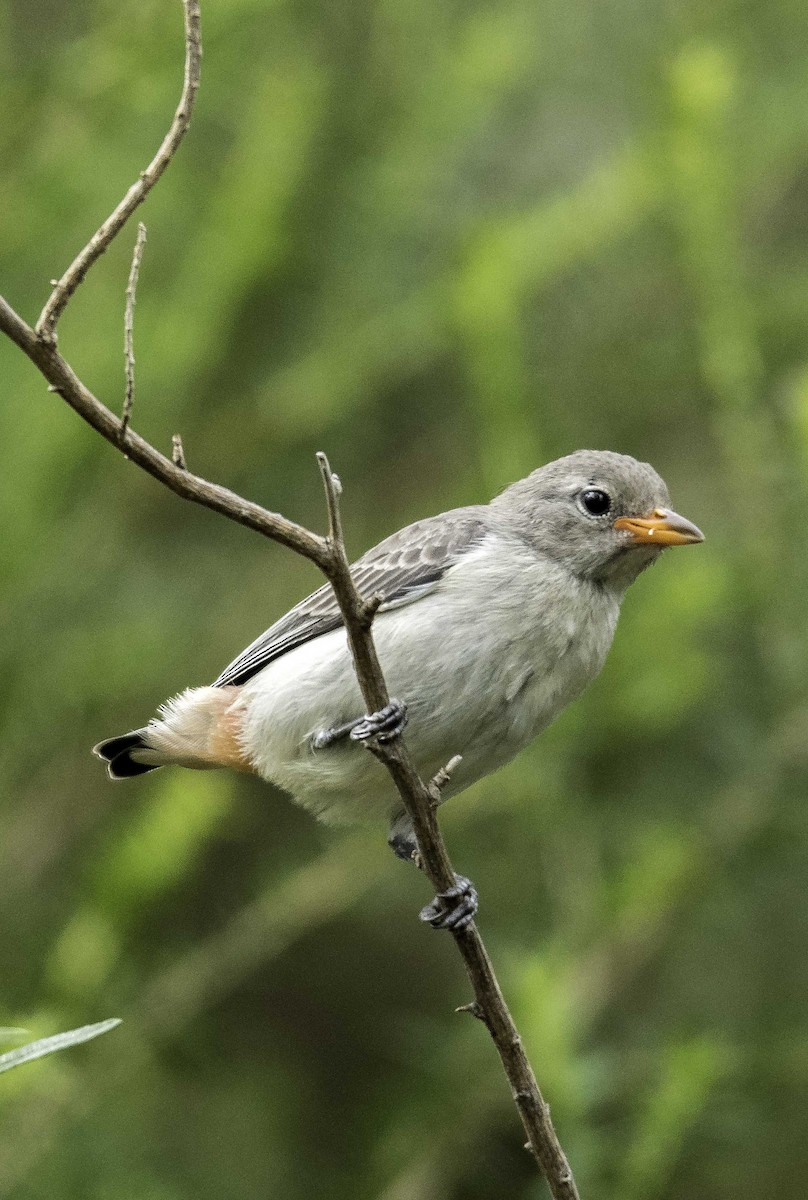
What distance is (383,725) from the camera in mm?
2686

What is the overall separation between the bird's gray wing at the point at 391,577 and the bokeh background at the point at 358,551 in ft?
1.44

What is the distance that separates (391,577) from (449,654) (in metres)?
0.42

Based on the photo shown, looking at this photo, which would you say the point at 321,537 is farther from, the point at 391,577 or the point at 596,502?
the point at 596,502

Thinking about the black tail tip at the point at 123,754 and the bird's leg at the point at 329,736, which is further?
the black tail tip at the point at 123,754

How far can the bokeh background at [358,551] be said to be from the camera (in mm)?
4234

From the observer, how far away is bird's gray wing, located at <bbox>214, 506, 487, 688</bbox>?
3799mm

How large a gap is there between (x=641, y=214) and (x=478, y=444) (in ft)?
3.36

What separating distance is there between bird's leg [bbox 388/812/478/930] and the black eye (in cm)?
95

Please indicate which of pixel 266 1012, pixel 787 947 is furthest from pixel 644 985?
pixel 266 1012

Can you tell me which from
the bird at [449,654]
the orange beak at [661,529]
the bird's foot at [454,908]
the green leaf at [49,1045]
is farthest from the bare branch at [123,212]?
the orange beak at [661,529]

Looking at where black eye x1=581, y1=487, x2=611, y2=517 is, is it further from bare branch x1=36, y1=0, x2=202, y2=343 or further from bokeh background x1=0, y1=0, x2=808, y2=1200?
bare branch x1=36, y1=0, x2=202, y2=343

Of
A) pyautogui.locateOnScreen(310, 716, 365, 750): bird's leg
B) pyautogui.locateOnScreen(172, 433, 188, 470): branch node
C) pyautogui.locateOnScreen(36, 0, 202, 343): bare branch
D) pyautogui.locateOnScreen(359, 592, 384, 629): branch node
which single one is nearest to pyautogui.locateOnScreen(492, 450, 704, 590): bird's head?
pyautogui.locateOnScreen(310, 716, 365, 750): bird's leg

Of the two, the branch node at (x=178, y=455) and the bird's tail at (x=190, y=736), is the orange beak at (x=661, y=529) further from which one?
the branch node at (x=178, y=455)

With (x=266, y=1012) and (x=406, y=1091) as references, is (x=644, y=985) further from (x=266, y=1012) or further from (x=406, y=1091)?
(x=266, y=1012)
